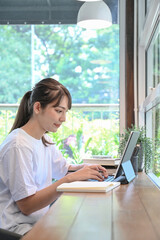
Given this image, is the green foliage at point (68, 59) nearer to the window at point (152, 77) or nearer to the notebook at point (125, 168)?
the window at point (152, 77)

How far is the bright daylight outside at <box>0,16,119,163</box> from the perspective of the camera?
12.6 feet

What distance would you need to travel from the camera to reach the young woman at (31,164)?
158 cm

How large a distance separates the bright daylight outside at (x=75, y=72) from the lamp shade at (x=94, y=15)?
171 millimetres

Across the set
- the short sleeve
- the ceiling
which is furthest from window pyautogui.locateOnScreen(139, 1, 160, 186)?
the ceiling

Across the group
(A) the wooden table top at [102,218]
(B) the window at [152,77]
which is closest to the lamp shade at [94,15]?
(B) the window at [152,77]

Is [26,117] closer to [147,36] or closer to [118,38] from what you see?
[147,36]

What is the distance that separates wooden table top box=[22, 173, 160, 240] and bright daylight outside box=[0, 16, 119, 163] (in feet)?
7.89

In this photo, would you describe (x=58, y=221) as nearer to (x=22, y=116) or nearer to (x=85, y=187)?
(x=85, y=187)

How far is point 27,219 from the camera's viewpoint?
1.62 meters

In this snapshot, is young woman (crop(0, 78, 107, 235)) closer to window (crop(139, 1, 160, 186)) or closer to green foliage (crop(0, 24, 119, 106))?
window (crop(139, 1, 160, 186))

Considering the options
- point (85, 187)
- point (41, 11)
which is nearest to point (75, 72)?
point (41, 11)

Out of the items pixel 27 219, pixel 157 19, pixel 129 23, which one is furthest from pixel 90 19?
pixel 27 219

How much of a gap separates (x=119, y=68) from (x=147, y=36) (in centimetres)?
101

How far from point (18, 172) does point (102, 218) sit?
0.64 m
